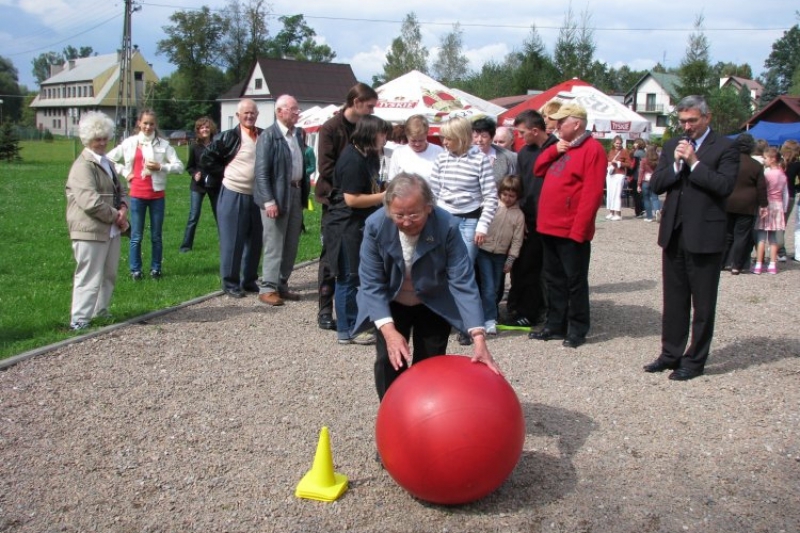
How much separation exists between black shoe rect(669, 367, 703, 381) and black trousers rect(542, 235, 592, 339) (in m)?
1.20

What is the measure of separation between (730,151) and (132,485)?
201 inches

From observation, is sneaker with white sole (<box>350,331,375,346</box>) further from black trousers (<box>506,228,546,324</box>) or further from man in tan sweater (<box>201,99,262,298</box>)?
man in tan sweater (<box>201,99,262,298</box>)

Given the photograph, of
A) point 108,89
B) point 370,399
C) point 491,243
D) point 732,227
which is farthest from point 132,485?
point 108,89

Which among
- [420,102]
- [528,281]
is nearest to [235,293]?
[528,281]

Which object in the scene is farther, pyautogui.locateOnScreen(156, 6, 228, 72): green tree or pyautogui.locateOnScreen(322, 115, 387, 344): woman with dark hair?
pyautogui.locateOnScreen(156, 6, 228, 72): green tree

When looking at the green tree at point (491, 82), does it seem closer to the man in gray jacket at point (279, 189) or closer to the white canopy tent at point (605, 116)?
the white canopy tent at point (605, 116)

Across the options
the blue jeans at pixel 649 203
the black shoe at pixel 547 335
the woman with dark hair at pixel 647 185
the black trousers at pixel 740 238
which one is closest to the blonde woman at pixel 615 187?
the woman with dark hair at pixel 647 185

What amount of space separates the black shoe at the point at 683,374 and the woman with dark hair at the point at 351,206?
2.88 metres

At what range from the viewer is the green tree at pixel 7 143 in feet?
119

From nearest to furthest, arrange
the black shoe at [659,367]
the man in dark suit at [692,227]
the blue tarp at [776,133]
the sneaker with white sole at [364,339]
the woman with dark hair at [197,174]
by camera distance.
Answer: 1. the man in dark suit at [692,227]
2. the black shoe at [659,367]
3. the sneaker with white sole at [364,339]
4. the woman with dark hair at [197,174]
5. the blue tarp at [776,133]

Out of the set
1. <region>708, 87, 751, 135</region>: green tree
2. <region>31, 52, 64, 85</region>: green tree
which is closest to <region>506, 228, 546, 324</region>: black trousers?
<region>708, 87, 751, 135</region>: green tree

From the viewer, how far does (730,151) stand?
6.39 m

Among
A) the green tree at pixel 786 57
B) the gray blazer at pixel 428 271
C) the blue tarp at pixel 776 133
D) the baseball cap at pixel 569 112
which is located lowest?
the gray blazer at pixel 428 271

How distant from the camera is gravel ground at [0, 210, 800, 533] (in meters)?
4.32
